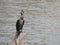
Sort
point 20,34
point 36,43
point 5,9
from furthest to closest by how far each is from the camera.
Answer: point 5,9 → point 36,43 → point 20,34

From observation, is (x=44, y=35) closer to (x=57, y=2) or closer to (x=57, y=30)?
(x=57, y=30)

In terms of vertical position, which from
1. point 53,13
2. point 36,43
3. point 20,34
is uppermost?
point 20,34

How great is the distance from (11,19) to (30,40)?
0.95 meters

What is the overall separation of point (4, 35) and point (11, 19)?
23.7 inches

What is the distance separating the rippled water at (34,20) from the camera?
9125 millimetres

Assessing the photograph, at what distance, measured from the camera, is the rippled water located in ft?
29.9

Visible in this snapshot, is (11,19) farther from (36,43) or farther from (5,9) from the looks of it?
(36,43)

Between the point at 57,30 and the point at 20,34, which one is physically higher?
the point at 20,34

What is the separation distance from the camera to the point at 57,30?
9.41 meters

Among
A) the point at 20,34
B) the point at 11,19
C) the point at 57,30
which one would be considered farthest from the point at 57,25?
the point at 20,34

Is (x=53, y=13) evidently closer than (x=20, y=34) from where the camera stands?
No

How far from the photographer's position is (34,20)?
9539 mm

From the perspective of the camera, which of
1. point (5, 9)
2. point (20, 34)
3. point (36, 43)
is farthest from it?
point (5, 9)

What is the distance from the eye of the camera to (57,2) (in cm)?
984
